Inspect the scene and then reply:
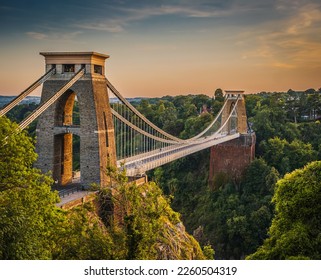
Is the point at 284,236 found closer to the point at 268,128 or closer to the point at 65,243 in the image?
the point at 65,243

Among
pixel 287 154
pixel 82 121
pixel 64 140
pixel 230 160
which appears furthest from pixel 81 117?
pixel 287 154

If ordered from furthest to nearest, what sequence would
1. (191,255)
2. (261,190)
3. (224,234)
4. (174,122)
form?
1. (174,122)
2. (261,190)
3. (224,234)
4. (191,255)

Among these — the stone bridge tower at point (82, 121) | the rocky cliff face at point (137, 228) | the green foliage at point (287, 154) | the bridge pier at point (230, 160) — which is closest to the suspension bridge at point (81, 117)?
the stone bridge tower at point (82, 121)

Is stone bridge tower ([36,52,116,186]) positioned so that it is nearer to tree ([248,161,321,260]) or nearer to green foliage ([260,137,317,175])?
tree ([248,161,321,260])

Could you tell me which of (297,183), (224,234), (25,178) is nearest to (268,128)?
(224,234)

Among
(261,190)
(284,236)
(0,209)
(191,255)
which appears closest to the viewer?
(0,209)

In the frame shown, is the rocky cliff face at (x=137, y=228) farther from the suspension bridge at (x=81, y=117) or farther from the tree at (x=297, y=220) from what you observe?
the suspension bridge at (x=81, y=117)
